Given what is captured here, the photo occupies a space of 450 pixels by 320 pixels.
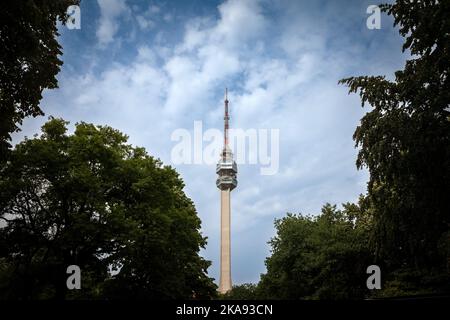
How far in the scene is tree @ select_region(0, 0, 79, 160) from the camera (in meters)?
12.7

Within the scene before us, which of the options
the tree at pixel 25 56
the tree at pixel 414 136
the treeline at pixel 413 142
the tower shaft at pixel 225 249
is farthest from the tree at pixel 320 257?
the tower shaft at pixel 225 249

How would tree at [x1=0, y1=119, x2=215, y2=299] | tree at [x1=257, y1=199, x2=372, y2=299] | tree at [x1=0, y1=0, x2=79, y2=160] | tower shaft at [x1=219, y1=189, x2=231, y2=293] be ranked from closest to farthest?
1. tree at [x1=0, y1=0, x2=79, y2=160]
2. tree at [x1=0, y1=119, x2=215, y2=299]
3. tree at [x1=257, y1=199, x2=372, y2=299]
4. tower shaft at [x1=219, y1=189, x2=231, y2=293]

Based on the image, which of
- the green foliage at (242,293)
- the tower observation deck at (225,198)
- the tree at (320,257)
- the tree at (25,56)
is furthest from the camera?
the tower observation deck at (225,198)

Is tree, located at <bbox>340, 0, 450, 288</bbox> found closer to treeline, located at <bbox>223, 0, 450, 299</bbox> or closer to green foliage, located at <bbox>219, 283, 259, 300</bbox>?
treeline, located at <bbox>223, 0, 450, 299</bbox>

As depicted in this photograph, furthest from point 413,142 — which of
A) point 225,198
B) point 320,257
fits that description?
point 225,198

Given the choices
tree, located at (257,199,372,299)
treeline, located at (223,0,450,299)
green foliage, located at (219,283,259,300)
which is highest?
treeline, located at (223,0,450,299)

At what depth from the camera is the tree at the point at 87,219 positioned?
81.5 ft

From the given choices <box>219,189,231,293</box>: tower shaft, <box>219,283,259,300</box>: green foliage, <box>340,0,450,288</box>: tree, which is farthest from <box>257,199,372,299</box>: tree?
<box>219,189,231,293</box>: tower shaft

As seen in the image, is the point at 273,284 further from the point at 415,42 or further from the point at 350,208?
the point at 415,42

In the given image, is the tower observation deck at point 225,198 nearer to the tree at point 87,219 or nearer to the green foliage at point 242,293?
the green foliage at point 242,293

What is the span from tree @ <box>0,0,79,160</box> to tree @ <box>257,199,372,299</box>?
2410 centimetres

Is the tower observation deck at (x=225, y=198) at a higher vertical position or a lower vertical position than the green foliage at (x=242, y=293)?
higher

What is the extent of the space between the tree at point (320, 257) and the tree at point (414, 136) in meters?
13.5
